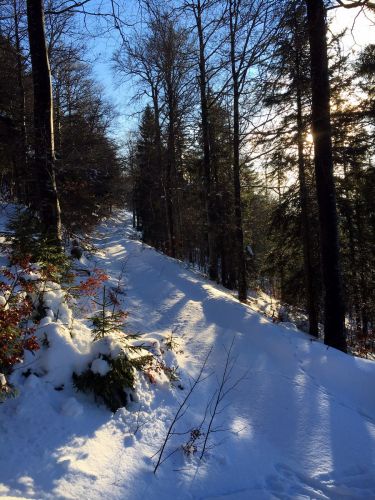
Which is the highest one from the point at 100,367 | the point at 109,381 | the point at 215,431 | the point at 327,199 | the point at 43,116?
the point at 43,116

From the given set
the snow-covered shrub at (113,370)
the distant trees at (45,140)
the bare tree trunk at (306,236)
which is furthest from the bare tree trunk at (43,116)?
the bare tree trunk at (306,236)

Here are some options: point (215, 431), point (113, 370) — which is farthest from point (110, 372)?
point (215, 431)

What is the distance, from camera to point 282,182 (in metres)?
16.1

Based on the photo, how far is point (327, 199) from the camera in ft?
26.2

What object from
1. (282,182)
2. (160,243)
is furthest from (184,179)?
(282,182)

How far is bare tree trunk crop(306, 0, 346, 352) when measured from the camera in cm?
777

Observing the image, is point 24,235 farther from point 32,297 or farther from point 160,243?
point 160,243

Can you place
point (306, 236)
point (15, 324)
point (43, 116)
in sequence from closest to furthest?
point (15, 324) → point (43, 116) → point (306, 236)

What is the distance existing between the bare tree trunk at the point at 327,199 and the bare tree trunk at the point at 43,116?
5114 millimetres

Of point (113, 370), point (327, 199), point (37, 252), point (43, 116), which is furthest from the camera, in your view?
point (327, 199)

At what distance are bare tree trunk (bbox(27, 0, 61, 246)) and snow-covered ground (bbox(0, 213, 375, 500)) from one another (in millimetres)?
2398

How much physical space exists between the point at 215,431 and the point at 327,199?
548 centimetres

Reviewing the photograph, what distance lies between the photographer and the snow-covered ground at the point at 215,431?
3.14 meters

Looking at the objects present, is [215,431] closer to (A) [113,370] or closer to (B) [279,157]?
(A) [113,370]
